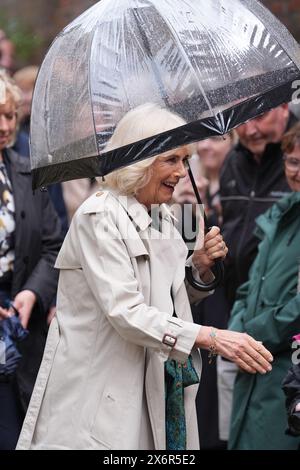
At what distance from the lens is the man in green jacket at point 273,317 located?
4906 millimetres

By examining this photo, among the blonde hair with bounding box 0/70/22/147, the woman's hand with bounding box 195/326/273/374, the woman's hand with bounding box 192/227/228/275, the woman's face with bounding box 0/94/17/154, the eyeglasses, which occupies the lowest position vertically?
the woman's hand with bounding box 195/326/273/374

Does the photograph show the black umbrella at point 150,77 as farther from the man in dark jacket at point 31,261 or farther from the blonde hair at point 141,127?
the man in dark jacket at point 31,261

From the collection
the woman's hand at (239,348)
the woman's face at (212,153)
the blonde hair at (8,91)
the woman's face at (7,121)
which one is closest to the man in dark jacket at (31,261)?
the woman's face at (7,121)

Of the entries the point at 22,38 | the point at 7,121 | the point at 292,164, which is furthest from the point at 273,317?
the point at 22,38

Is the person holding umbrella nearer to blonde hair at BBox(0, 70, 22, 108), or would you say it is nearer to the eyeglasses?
the eyeglasses

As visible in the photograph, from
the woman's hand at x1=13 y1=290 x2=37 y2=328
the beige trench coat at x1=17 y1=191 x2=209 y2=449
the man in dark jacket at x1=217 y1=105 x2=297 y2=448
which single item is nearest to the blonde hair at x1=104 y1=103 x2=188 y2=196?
the beige trench coat at x1=17 y1=191 x2=209 y2=449

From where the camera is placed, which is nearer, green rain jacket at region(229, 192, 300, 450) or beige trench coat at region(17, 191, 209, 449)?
beige trench coat at region(17, 191, 209, 449)

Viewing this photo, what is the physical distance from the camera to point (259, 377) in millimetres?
5125

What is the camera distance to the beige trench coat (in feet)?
12.3

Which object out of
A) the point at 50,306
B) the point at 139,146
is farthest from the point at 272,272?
the point at 139,146

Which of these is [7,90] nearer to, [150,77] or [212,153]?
[150,77]

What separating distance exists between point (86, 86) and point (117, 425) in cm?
125

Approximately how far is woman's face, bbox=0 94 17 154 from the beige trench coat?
1383 mm

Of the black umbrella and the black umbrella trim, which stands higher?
the black umbrella
